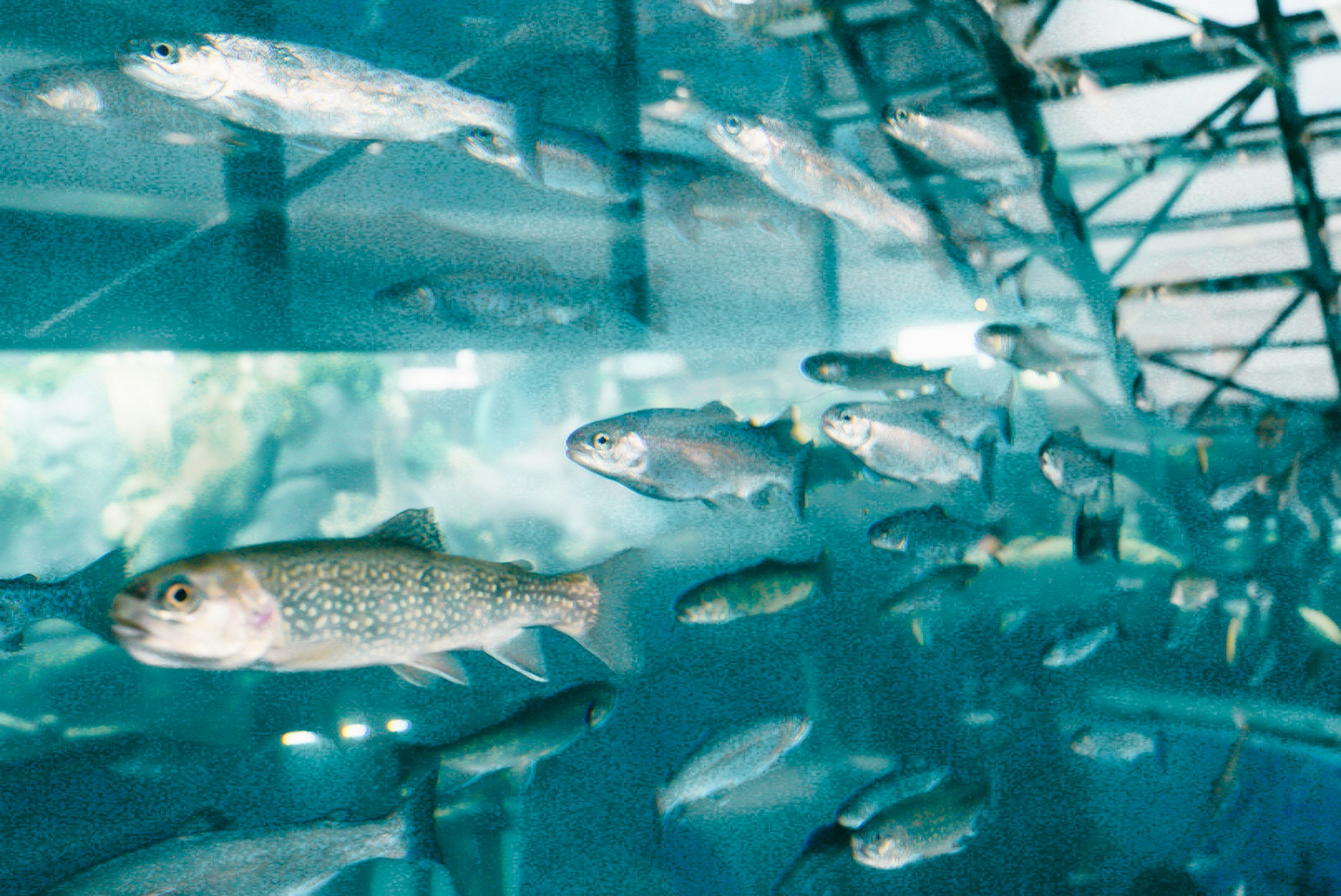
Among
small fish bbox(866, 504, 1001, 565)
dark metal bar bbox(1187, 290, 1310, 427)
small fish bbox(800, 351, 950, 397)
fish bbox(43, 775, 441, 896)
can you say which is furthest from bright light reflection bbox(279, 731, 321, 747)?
dark metal bar bbox(1187, 290, 1310, 427)

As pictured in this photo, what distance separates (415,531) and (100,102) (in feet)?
10.2

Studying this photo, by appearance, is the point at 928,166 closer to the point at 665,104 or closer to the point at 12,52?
the point at 665,104

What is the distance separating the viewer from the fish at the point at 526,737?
334 centimetres

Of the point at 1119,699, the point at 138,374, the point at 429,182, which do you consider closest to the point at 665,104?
the point at 429,182

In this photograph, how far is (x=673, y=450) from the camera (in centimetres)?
315

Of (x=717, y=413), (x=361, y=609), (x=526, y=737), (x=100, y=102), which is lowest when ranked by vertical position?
(x=526, y=737)

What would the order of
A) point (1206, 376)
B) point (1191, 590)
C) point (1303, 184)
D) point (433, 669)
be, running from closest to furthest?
point (433, 669) → point (1191, 590) → point (1303, 184) → point (1206, 376)

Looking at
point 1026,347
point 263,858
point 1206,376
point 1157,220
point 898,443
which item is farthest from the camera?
point 1206,376

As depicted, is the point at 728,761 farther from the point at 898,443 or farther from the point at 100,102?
the point at 100,102

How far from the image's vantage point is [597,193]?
355cm

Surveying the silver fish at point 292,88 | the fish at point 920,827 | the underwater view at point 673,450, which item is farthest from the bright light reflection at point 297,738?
the silver fish at point 292,88

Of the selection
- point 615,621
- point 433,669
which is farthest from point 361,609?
point 615,621

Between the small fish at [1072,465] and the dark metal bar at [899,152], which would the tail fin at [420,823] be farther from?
the dark metal bar at [899,152]

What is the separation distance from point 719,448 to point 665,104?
6.11m
